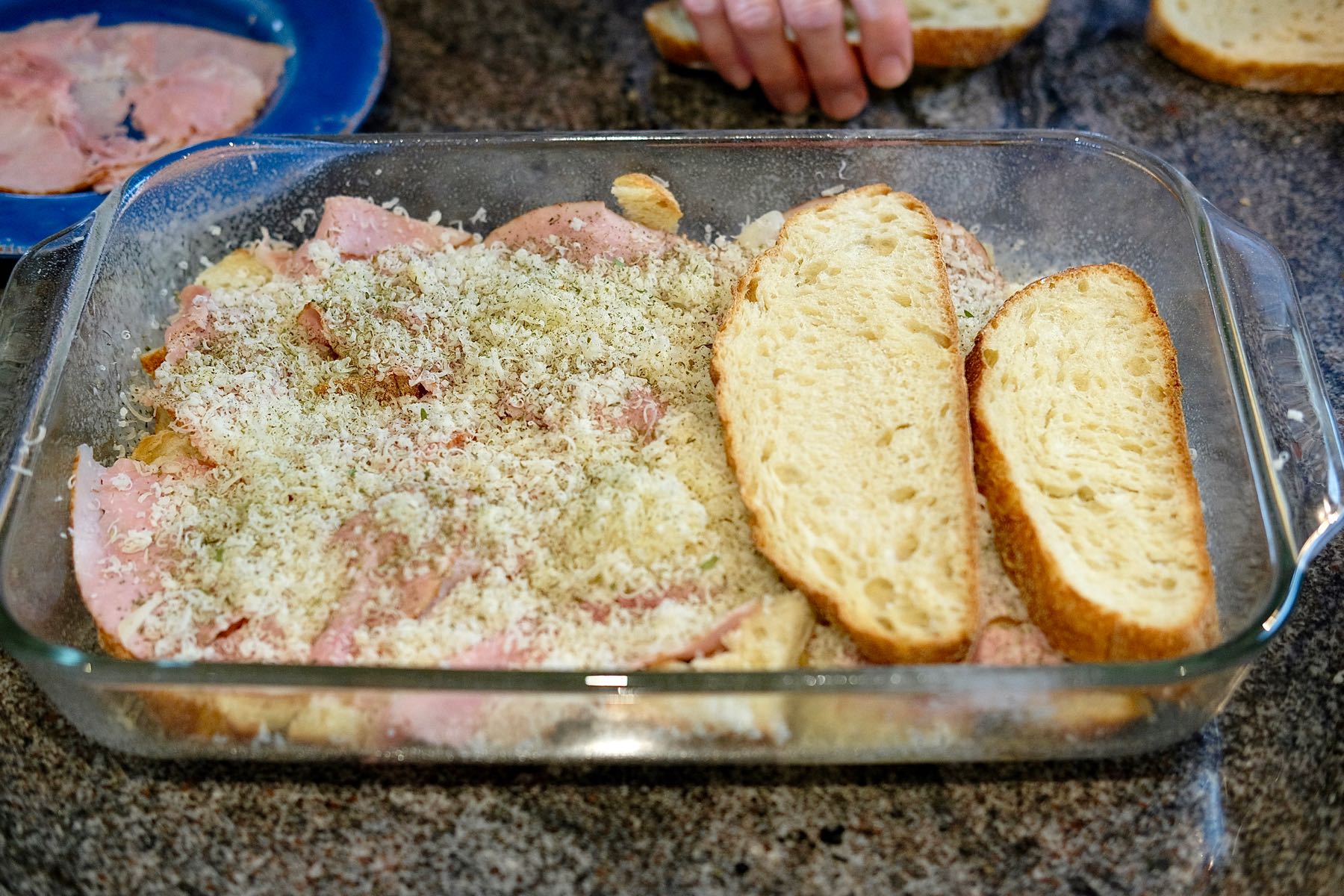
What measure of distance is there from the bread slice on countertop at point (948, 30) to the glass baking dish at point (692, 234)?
68 centimetres

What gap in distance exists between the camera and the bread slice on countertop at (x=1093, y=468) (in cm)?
145

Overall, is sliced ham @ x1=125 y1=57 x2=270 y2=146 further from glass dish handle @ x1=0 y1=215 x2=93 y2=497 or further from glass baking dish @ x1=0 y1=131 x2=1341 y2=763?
glass dish handle @ x1=0 y1=215 x2=93 y2=497

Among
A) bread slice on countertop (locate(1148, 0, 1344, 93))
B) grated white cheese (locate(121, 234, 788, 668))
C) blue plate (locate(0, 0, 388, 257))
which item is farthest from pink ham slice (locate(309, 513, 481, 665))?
bread slice on countertop (locate(1148, 0, 1344, 93))

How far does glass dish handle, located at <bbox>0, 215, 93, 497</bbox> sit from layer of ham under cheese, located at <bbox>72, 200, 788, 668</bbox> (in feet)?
0.38

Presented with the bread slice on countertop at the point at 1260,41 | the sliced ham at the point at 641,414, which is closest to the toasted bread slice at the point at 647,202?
the sliced ham at the point at 641,414

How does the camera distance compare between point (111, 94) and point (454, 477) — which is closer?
point (454, 477)

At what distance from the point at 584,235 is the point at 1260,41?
6.06 feet

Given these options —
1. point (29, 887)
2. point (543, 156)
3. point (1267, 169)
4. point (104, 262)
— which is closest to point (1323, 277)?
point (1267, 169)

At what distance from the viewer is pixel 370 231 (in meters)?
2.06

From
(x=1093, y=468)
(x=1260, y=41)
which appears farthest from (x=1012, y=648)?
(x=1260, y=41)

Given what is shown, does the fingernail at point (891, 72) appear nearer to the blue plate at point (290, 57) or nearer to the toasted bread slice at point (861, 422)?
the toasted bread slice at point (861, 422)

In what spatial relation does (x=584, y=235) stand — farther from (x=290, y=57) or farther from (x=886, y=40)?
(x=290, y=57)

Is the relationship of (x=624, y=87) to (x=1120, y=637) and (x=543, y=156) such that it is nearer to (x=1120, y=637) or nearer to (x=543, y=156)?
(x=543, y=156)

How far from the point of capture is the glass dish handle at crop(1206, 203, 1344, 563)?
60.7 inches
